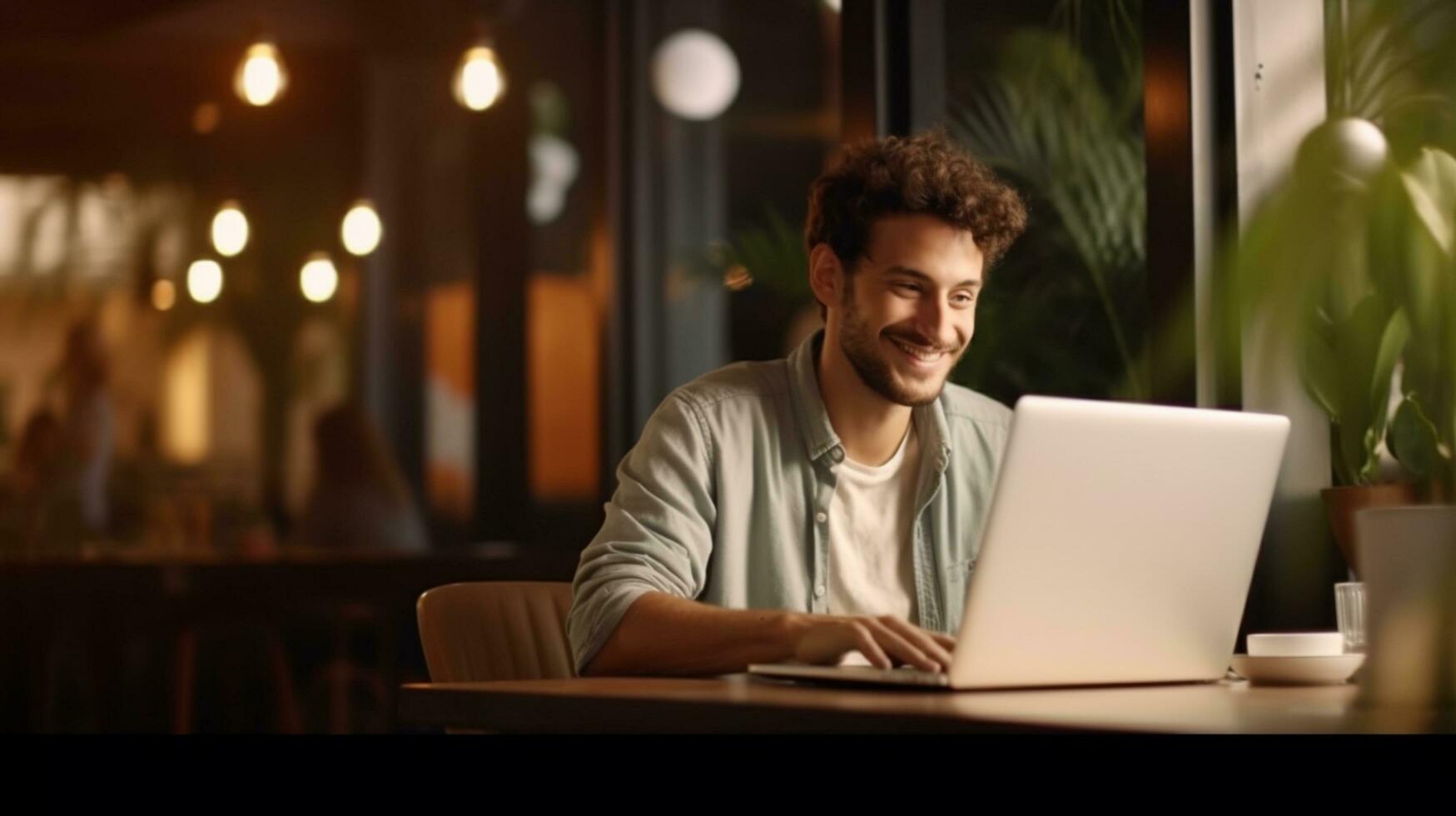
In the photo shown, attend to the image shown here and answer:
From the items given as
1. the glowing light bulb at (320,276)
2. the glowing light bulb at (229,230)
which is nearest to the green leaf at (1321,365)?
the glowing light bulb at (229,230)

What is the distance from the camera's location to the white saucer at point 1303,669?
1.82 m

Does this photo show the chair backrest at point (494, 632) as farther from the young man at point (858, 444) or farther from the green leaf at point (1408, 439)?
the green leaf at point (1408, 439)

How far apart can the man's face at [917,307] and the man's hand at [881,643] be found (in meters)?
0.70

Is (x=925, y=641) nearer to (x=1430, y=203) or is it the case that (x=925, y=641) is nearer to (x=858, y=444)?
(x=1430, y=203)

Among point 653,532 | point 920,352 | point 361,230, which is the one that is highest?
point 361,230

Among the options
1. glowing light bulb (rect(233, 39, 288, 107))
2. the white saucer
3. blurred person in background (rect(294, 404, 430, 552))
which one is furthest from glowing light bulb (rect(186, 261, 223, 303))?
the white saucer

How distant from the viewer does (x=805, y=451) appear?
237 cm

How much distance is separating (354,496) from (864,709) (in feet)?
19.5

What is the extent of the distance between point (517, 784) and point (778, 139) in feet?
16.2

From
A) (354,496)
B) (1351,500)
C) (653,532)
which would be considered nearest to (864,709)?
(653,532)

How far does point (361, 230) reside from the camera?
8.20m

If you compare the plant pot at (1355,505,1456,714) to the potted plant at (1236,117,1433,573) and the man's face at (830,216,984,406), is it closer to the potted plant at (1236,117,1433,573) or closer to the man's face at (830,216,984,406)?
the potted plant at (1236,117,1433,573)

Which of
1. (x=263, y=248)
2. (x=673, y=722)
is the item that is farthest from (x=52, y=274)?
(x=673, y=722)

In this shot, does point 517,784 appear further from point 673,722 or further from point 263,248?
point 263,248
